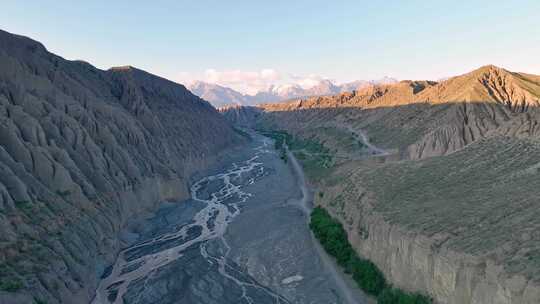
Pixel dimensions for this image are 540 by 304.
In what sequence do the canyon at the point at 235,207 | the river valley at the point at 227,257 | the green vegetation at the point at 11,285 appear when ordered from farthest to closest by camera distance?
the river valley at the point at 227,257
the canyon at the point at 235,207
the green vegetation at the point at 11,285

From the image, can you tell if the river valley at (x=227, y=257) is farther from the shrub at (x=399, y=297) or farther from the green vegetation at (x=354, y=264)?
the shrub at (x=399, y=297)

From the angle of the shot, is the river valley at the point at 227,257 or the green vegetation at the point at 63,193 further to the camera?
the green vegetation at the point at 63,193

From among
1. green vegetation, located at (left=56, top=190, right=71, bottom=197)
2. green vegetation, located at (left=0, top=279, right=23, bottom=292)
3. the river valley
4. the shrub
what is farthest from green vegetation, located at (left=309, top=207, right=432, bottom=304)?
green vegetation, located at (left=56, top=190, right=71, bottom=197)

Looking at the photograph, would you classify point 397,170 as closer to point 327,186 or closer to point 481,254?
point 327,186

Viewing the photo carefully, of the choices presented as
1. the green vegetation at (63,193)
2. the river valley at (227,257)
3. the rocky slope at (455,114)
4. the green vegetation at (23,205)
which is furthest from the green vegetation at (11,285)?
the rocky slope at (455,114)

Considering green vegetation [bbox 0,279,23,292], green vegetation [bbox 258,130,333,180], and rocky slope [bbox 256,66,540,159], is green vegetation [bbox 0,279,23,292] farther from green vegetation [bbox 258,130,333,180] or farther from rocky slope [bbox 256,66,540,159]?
green vegetation [bbox 258,130,333,180]

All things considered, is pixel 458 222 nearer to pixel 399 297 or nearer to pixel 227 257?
pixel 399 297

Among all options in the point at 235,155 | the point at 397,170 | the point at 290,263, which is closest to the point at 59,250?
the point at 290,263

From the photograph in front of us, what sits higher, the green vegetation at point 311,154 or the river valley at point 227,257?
the green vegetation at point 311,154
